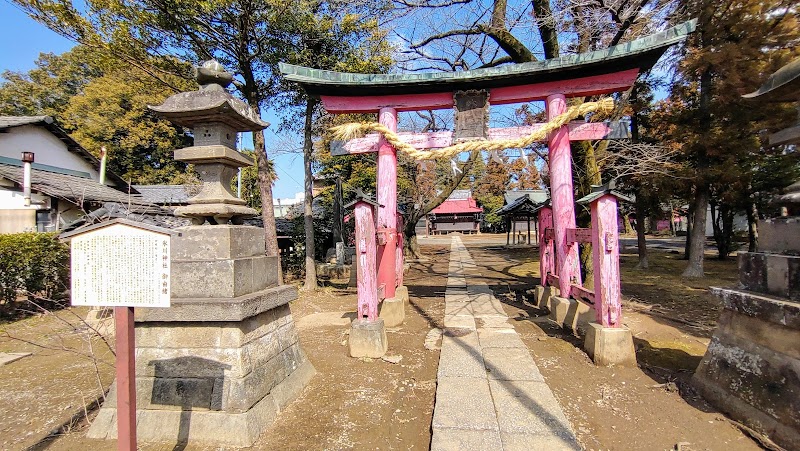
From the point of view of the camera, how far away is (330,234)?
53.6 feet

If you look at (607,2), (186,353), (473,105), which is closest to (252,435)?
(186,353)

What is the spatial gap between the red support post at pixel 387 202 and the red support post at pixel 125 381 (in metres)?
3.86

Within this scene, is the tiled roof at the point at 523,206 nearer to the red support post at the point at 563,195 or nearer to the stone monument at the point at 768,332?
the red support post at the point at 563,195

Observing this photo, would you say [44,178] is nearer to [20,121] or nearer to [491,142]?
[20,121]

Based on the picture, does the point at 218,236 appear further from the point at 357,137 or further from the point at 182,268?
the point at 357,137

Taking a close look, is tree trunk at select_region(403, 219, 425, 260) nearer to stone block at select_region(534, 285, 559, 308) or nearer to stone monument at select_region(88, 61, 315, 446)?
stone block at select_region(534, 285, 559, 308)

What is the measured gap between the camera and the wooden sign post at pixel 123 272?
2172 mm

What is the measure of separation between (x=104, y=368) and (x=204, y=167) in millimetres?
3279

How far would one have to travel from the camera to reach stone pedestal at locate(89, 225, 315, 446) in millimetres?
2961

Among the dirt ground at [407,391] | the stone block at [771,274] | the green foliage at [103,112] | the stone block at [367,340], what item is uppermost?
the green foliage at [103,112]

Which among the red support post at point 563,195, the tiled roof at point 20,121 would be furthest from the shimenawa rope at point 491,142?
the tiled roof at point 20,121

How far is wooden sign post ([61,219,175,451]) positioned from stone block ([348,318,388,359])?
275 centimetres

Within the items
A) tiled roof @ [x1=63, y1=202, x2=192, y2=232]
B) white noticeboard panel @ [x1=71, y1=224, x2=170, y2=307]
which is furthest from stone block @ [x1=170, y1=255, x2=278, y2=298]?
tiled roof @ [x1=63, y1=202, x2=192, y2=232]

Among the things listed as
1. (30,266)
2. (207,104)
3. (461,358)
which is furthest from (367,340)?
(30,266)
